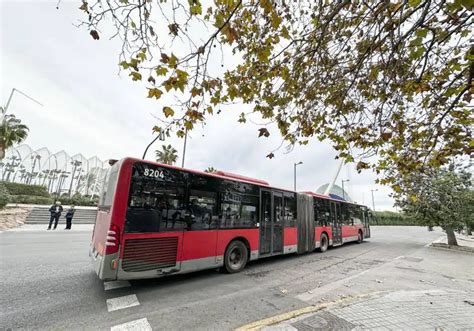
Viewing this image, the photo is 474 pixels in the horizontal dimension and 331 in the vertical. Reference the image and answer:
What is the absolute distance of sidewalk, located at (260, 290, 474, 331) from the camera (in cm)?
338

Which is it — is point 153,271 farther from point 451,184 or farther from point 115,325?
point 451,184

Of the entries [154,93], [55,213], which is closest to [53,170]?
[55,213]

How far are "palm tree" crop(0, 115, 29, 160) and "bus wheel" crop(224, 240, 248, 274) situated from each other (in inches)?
1044

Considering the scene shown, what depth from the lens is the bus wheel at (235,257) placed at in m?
6.42

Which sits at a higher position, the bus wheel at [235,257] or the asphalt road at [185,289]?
the bus wheel at [235,257]

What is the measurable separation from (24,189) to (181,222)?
1218 inches

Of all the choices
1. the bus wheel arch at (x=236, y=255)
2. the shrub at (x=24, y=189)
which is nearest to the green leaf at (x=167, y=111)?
the bus wheel arch at (x=236, y=255)

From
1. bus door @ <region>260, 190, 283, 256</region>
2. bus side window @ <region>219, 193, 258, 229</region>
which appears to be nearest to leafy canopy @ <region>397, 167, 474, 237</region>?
bus door @ <region>260, 190, 283, 256</region>

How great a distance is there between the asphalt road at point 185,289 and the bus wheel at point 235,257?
27 cm

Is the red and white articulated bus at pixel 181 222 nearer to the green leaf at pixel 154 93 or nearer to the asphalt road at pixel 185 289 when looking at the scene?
the asphalt road at pixel 185 289

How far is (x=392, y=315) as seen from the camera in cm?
375

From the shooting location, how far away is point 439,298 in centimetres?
473

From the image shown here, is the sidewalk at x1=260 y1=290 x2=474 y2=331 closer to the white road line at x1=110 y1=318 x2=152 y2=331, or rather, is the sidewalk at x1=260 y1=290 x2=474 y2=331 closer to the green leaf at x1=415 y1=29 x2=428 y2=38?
the white road line at x1=110 y1=318 x2=152 y2=331

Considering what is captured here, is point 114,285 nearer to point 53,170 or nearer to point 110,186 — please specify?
point 110,186
